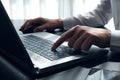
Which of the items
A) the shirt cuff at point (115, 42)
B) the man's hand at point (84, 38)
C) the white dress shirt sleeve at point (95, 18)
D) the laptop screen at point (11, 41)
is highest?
the laptop screen at point (11, 41)

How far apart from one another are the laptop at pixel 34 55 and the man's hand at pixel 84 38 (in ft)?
0.06

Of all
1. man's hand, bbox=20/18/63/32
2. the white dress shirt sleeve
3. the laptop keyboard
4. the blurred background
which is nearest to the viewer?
the laptop keyboard

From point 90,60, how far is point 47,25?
453 millimetres

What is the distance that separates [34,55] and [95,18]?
64cm

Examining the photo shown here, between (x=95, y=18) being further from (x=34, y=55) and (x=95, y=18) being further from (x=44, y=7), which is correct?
(x=44, y=7)

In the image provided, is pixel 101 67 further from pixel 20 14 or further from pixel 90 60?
pixel 20 14

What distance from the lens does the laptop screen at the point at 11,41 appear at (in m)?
0.50

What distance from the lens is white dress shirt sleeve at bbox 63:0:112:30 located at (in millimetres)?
1131

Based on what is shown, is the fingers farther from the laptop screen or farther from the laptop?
the laptop screen

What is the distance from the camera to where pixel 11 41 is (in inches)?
20.3

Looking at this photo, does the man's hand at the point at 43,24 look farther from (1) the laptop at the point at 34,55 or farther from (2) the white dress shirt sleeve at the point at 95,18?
(1) the laptop at the point at 34,55

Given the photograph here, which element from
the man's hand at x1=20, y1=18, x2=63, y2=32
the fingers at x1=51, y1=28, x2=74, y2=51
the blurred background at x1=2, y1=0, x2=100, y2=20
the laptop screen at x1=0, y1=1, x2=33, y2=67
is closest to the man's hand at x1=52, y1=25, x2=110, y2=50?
the fingers at x1=51, y1=28, x2=74, y2=51

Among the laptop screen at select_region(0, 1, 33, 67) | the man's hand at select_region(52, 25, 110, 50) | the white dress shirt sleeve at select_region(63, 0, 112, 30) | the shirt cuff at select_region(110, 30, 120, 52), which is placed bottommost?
the white dress shirt sleeve at select_region(63, 0, 112, 30)

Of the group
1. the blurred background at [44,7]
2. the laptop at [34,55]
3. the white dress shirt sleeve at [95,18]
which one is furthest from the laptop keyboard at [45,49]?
the blurred background at [44,7]
